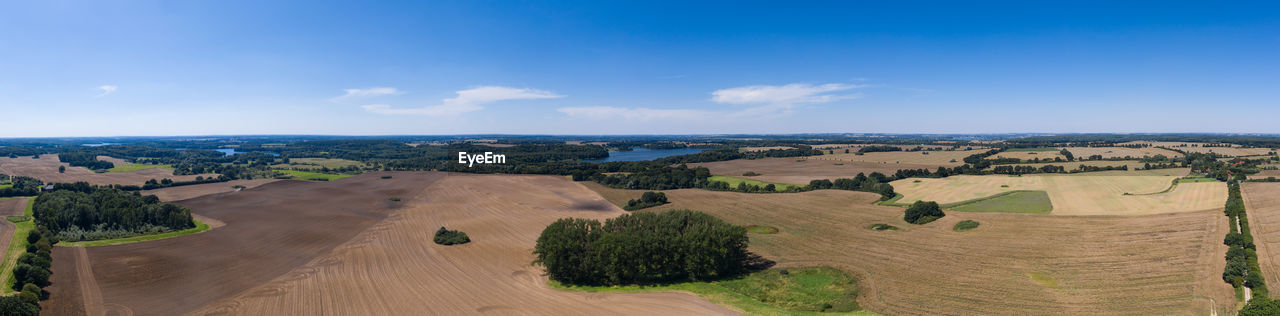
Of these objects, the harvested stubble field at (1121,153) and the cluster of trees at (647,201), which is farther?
the harvested stubble field at (1121,153)

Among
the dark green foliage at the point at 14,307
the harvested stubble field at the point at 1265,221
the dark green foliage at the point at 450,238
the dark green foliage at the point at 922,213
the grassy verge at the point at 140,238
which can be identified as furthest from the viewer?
the dark green foliage at the point at 922,213

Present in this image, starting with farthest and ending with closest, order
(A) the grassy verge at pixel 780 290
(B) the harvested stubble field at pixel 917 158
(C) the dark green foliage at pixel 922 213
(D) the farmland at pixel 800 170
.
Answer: (B) the harvested stubble field at pixel 917 158, (D) the farmland at pixel 800 170, (C) the dark green foliage at pixel 922 213, (A) the grassy verge at pixel 780 290

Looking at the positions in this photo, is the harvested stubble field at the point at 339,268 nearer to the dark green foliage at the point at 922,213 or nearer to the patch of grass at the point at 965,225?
the patch of grass at the point at 965,225

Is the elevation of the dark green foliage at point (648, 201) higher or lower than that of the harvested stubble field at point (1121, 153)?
lower

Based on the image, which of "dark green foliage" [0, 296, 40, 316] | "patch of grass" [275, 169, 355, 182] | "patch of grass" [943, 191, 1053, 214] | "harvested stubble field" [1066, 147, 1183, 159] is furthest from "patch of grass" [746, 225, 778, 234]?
"harvested stubble field" [1066, 147, 1183, 159]

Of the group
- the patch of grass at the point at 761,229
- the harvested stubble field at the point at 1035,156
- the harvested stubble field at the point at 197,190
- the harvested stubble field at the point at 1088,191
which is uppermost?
the harvested stubble field at the point at 1035,156

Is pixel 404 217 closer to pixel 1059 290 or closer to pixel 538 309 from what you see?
pixel 538 309

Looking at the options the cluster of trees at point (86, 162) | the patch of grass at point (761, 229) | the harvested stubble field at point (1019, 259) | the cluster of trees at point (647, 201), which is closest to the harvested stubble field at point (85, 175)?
the cluster of trees at point (86, 162)
